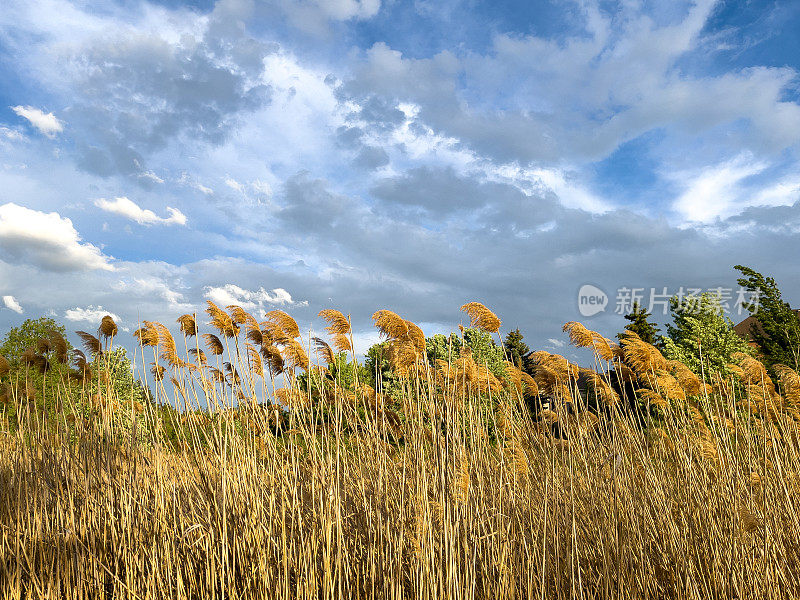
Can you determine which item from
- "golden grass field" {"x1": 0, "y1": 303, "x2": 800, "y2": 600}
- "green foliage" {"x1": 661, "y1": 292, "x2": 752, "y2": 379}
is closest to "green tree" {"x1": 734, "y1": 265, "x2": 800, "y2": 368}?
"green foliage" {"x1": 661, "y1": 292, "x2": 752, "y2": 379}

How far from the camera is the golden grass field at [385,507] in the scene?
2617 millimetres

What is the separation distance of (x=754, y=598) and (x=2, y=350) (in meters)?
11.9

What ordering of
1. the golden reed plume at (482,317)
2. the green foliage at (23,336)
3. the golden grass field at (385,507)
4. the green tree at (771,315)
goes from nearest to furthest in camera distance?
the golden grass field at (385,507) < the golden reed plume at (482,317) < the green foliage at (23,336) < the green tree at (771,315)

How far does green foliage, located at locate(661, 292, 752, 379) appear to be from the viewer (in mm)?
16875

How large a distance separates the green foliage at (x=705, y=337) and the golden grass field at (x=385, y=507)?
13.6 m

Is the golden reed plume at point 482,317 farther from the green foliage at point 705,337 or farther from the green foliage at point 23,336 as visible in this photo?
the green foliage at point 705,337

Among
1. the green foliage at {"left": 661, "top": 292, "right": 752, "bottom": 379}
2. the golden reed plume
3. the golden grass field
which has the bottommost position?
the golden grass field

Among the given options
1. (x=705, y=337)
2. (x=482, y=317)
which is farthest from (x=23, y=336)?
(x=705, y=337)

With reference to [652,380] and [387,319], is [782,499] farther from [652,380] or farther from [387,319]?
[387,319]

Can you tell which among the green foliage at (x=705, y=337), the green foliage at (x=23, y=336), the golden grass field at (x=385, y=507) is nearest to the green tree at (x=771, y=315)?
the green foliage at (x=705, y=337)

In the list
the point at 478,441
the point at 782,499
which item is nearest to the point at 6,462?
the point at 478,441

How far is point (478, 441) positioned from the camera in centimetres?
342

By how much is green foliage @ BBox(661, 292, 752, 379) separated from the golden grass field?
13563 mm

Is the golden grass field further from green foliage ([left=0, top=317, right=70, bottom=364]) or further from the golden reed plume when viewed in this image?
green foliage ([left=0, top=317, right=70, bottom=364])
